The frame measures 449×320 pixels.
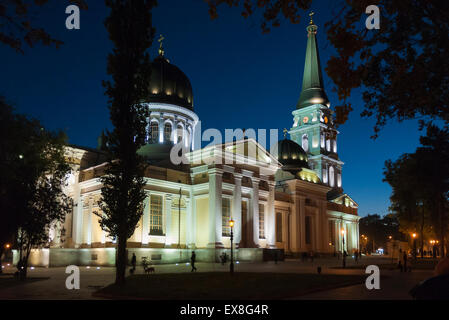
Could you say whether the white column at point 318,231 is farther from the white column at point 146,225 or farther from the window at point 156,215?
the white column at point 146,225

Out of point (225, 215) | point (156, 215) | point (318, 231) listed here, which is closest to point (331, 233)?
point (318, 231)

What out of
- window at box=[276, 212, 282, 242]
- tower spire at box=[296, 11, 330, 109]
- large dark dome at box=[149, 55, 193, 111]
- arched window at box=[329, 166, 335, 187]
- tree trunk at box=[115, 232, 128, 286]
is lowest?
tree trunk at box=[115, 232, 128, 286]

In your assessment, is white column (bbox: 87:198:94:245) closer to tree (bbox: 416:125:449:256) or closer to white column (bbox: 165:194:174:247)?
white column (bbox: 165:194:174:247)

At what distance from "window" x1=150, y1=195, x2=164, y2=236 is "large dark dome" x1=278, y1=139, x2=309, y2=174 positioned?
30.5 meters

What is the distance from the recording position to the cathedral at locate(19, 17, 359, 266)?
50750 mm

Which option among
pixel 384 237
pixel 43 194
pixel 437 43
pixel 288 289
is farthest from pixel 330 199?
pixel 437 43

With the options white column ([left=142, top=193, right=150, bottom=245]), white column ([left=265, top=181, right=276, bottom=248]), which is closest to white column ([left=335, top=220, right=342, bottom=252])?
white column ([left=265, top=181, right=276, bottom=248])

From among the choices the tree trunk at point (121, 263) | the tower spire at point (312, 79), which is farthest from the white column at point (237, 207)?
the tower spire at point (312, 79)

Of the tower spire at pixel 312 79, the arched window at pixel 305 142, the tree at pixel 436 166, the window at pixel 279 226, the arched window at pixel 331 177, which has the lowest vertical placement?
the window at pixel 279 226

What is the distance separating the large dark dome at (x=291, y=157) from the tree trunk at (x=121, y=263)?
57294mm

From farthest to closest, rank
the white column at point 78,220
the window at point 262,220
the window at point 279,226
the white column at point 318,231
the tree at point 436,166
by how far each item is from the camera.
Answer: the white column at point 318,231, the window at point 279,226, the window at point 262,220, the white column at point 78,220, the tree at point 436,166

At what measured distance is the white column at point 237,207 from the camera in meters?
55.1

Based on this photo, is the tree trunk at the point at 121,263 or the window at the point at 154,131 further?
the window at the point at 154,131
